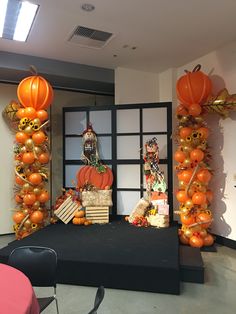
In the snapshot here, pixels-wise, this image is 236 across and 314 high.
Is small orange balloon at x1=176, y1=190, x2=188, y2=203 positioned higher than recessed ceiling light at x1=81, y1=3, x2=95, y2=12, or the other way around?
recessed ceiling light at x1=81, y1=3, x2=95, y2=12

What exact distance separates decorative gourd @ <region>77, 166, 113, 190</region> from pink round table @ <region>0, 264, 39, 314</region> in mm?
3204

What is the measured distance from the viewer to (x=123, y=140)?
16.5 ft

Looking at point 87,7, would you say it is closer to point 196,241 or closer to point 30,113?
point 30,113

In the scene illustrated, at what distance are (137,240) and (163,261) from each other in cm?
79

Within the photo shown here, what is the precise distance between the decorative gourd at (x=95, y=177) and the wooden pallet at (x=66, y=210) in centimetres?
38

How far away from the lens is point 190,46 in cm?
427

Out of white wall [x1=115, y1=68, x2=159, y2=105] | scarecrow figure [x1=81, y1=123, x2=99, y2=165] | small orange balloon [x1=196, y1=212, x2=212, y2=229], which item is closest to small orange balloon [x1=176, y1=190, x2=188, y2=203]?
small orange balloon [x1=196, y1=212, x2=212, y2=229]

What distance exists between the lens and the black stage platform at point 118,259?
2.87 metres

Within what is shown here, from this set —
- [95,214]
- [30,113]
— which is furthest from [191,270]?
[30,113]

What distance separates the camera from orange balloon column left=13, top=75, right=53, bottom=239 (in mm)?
4145

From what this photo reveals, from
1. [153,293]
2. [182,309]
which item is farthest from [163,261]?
[182,309]

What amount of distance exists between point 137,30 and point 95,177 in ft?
8.11

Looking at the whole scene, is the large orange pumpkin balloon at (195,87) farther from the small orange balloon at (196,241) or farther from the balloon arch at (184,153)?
the small orange balloon at (196,241)

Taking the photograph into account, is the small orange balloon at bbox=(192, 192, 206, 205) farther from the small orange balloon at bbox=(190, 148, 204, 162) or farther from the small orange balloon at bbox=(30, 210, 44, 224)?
the small orange balloon at bbox=(30, 210, 44, 224)
